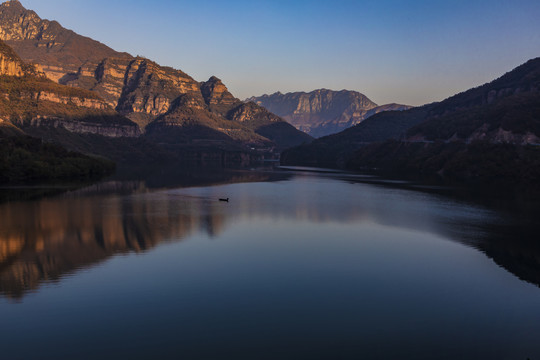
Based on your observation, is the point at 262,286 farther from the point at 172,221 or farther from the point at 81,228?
the point at 172,221

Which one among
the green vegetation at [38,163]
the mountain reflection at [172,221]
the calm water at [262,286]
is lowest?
the calm water at [262,286]

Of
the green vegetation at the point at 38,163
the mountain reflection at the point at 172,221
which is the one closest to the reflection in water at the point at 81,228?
the mountain reflection at the point at 172,221

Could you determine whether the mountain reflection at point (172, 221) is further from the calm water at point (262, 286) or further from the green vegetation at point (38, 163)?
the green vegetation at point (38, 163)

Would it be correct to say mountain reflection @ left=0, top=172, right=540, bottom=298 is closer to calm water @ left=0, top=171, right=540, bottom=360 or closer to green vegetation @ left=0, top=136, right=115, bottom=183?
calm water @ left=0, top=171, right=540, bottom=360

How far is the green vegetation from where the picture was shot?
93250 mm

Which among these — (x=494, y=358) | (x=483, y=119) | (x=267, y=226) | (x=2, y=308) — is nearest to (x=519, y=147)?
(x=483, y=119)

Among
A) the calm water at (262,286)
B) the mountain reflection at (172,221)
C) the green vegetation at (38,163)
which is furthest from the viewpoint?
the green vegetation at (38,163)

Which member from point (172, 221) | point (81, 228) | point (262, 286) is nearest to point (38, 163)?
point (172, 221)

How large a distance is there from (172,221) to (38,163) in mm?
59783

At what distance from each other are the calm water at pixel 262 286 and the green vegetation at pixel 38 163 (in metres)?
40.1

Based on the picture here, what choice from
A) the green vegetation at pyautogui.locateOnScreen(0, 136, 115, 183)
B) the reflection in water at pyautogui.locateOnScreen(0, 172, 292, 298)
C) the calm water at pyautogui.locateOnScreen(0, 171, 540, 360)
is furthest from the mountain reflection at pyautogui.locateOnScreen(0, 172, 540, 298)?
the green vegetation at pyautogui.locateOnScreen(0, 136, 115, 183)

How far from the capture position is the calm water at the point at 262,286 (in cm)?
2173

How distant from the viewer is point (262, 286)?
3030cm

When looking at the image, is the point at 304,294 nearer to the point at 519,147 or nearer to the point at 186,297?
the point at 186,297
